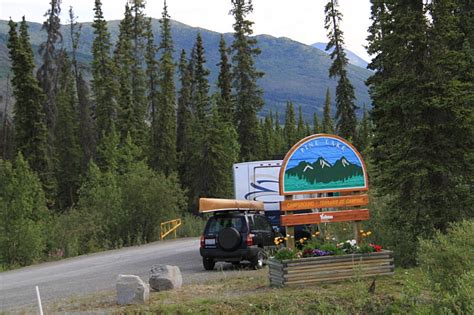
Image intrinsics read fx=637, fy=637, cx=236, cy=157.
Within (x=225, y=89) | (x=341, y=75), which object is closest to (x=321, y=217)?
(x=341, y=75)

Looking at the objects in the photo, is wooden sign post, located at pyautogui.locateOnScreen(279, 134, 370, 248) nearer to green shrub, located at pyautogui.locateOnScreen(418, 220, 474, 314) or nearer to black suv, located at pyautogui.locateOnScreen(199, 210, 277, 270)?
green shrub, located at pyautogui.locateOnScreen(418, 220, 474, 314)

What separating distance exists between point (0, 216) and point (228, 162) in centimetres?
3235

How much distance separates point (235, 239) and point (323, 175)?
4491mm

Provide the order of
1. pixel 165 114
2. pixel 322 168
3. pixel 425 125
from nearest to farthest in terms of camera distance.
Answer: pixel 322 168 < pixel 425 125 < pixel 165 114

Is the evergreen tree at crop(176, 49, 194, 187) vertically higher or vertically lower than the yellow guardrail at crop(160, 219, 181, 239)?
higher

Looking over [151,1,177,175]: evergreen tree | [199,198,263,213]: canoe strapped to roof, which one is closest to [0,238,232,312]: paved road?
[199,198,263,213]: canoe strapped to roof

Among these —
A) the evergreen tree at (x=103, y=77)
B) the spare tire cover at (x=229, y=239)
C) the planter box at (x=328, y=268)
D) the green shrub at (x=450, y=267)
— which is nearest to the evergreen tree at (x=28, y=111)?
the evergreen tree at (x=103, y=77)

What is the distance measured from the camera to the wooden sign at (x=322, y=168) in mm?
14320

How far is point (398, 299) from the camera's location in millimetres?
11023

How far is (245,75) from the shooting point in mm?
59719

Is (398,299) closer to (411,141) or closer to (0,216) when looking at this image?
(411,141)

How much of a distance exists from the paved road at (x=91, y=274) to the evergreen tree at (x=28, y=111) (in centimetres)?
2535

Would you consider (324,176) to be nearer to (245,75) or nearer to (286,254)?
(286,254)

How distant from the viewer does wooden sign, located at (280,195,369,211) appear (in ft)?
45.9
